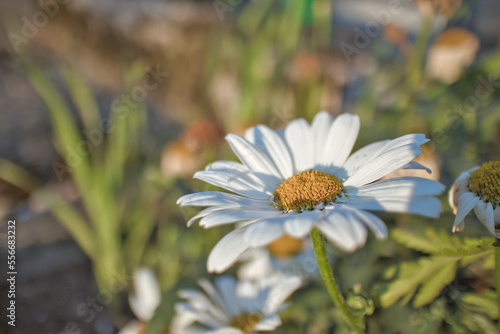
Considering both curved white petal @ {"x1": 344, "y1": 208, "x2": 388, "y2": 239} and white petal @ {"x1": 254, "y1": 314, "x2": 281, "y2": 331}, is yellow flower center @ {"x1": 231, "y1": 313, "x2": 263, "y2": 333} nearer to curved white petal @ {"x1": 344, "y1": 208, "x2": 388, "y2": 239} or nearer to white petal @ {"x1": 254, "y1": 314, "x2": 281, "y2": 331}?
white petal @ {"x1": 254, "y1": 314, "x2": 281, "y2": 331}

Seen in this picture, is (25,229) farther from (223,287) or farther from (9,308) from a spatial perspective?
(223,287)

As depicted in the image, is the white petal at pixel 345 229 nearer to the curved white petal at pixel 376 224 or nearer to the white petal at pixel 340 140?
the curved white petal at pixel 376 224

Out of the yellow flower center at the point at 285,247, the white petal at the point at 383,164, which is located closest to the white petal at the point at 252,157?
the white petal at the point at 383,164

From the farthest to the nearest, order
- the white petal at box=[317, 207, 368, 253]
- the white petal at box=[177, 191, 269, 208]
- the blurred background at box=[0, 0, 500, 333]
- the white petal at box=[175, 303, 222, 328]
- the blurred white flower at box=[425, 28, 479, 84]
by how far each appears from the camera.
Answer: the blurred white flower at box=[425, 28, 479, 84] → the blurred background at box=[0, 0, 500, 333] → the white petal at box=[175, 303, 222, 328] → the white petal at box=[177, 191, 269, 208] → the white petal at box=[317, 207, 368, 253]

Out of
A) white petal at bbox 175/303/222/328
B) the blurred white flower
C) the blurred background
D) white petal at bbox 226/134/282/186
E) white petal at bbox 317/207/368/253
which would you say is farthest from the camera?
the blurred white flower

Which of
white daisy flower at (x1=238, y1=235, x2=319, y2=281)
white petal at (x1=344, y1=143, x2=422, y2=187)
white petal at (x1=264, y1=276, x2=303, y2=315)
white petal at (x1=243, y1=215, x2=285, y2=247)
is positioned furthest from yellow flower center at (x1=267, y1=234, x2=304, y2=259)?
white petal at (x1=243, y1=215, x2=285, y2=247)

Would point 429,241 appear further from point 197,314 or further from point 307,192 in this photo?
point 197,314

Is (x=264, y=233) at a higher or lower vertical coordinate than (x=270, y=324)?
higher

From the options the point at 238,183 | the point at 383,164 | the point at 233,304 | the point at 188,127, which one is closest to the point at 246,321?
the point at 233,304
